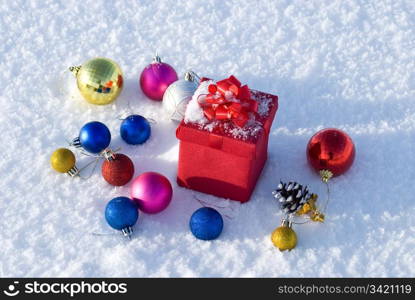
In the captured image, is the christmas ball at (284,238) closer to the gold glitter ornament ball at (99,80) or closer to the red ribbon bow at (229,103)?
the red ribbon bow at (229,103)

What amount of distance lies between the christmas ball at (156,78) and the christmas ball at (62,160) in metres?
0.57

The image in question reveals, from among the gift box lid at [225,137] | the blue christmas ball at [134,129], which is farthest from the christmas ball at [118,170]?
the gift box lid at [225,137]

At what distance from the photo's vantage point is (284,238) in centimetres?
279

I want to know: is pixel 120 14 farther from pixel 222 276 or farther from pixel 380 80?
pixel 222 276

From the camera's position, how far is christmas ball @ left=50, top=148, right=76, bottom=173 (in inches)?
119

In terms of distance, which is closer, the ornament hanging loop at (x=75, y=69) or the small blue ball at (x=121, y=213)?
the small blue ball at (x=121, y=213)

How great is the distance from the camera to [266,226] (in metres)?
2.93

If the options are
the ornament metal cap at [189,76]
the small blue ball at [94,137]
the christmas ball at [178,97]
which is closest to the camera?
the small blue ball at [94,137]

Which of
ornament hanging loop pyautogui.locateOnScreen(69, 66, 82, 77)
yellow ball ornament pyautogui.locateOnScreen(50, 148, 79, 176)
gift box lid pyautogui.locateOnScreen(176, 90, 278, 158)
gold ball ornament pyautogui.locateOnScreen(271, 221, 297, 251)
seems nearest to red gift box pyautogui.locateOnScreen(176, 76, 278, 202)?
gift box lid pyautogui.locateOnScreen(176, 90, 278, 158)

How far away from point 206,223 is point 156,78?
35.6 inches

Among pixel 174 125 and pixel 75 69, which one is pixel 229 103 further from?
pixel 75 69

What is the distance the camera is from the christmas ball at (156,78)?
11.0ft

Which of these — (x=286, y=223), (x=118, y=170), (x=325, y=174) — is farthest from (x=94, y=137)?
(x=325, y=174)

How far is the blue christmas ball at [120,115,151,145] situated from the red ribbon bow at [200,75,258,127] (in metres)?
0.42
